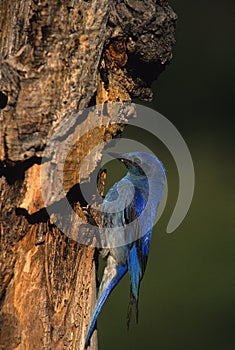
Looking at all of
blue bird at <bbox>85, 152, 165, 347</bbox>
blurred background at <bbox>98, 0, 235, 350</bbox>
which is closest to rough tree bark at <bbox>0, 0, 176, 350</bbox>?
blue bird at <bbox>85, 152, 165, 347</bbox>

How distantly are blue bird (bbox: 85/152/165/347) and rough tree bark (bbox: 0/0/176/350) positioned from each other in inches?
15.8

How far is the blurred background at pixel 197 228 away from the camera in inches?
174

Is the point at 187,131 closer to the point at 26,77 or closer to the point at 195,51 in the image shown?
the point at 195,51

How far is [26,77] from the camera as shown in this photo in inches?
86.7

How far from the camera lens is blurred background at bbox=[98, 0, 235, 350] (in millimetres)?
4426

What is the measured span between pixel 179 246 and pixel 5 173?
2366 mm

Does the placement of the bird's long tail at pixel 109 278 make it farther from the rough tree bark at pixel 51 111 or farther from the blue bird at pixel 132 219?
the rough tree bark at pixel 51 111

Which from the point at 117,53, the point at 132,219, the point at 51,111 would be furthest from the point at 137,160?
the point at 51,111

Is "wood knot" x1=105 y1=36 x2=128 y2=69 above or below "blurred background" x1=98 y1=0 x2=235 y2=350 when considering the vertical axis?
→ above

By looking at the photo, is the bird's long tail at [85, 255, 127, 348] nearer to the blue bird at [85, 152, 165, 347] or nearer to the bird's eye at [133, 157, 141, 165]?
the blue bird at [85, 152, 165, 347]

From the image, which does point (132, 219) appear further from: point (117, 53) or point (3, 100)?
point (3, 100)

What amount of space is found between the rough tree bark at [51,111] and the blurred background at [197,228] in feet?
6.06

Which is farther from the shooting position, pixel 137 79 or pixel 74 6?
pixel 137 79

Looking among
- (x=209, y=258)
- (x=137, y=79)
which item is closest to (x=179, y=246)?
(x=209, y=258)
